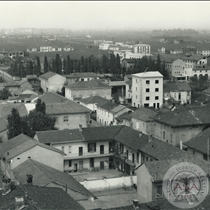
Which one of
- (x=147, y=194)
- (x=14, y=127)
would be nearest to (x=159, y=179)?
(x=147, y=194)

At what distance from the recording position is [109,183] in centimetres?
2809

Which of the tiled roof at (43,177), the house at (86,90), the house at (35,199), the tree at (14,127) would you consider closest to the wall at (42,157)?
the tiled roof at (43,177)

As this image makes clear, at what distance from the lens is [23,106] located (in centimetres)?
4656

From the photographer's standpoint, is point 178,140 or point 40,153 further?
point 178,140

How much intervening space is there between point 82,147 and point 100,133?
76.4 inches

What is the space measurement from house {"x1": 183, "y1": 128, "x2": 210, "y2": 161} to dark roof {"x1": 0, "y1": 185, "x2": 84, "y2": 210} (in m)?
12.9

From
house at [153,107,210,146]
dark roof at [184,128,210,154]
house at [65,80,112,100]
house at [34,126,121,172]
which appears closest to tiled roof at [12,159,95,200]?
house at [34,126,121,172]

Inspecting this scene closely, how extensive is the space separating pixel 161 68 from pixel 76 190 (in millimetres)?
61739

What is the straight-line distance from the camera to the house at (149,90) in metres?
58.4

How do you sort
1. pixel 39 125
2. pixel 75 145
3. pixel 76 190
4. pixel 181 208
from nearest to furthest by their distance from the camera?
1. pixel 181 208
2. pixel 76 190
3. pixel 75 145
4. pixel 39 125

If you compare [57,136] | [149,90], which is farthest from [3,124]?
[149,90]

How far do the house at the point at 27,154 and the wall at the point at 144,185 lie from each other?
6.53m

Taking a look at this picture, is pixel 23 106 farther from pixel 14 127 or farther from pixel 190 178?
pixel 190 178

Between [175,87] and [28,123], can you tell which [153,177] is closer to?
[28,123]
